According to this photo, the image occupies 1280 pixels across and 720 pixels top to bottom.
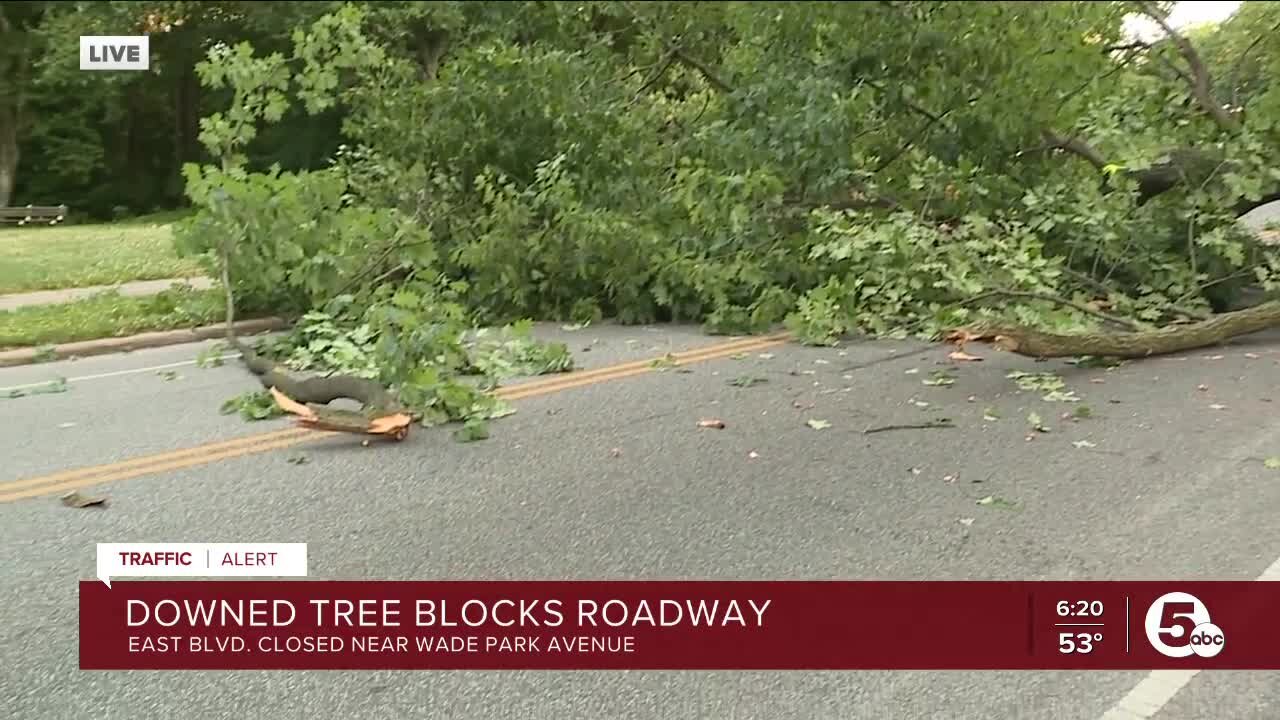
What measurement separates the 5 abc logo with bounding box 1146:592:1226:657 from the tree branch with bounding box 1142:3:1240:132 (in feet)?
25.2

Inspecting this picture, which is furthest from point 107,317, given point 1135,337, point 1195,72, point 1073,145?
point 1195,72

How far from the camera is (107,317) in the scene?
10617 mm

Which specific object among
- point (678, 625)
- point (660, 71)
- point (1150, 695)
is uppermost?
point (660, 71)

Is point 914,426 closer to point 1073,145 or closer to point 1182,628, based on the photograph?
point 1182,628

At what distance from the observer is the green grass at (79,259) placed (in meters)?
13.0

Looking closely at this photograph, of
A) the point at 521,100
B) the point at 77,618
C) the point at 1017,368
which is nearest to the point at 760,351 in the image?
the point at 1017,368

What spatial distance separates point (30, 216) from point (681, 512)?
1982 centimetres

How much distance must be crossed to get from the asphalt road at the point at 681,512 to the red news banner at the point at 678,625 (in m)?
0.09

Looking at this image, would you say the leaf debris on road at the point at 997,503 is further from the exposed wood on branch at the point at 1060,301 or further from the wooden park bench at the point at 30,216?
the wooden park bench at the point at 30,216

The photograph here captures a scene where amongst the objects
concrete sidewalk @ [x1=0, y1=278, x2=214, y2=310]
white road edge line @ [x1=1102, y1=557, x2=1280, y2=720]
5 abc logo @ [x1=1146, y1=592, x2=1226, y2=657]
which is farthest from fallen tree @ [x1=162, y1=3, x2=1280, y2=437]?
white road edge line @ [x1=1102, y1=557, x2=1280, y2=720]

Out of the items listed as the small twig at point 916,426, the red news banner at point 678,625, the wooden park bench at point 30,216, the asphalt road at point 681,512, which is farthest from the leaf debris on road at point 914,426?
the wooden park bench at point 30,216

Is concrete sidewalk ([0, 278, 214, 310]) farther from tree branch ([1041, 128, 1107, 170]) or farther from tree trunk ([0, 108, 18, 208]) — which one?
tree trunk ([0, 108, 18, 208])

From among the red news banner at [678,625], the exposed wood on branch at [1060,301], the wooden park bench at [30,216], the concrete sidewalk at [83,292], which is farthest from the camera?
the wooden park bench at [30,216]

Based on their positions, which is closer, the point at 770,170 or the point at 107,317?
the point at 770,170
